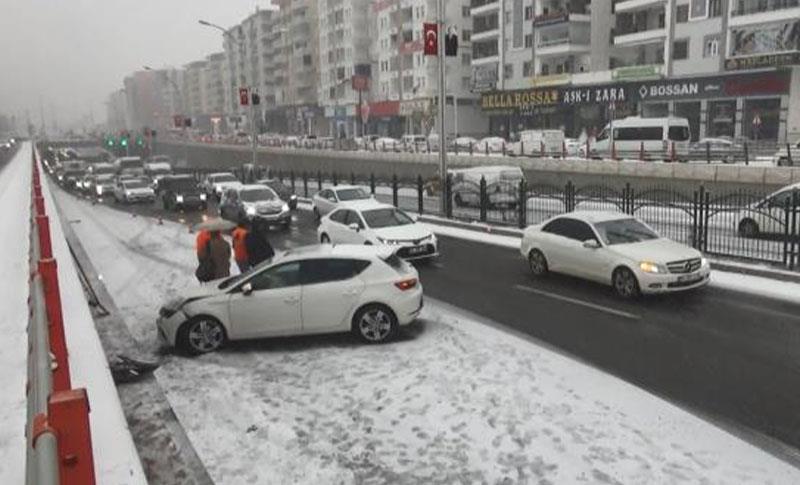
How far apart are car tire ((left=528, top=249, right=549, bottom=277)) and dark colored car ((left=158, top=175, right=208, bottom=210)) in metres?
23.1

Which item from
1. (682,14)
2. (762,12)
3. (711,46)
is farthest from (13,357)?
(682,14)

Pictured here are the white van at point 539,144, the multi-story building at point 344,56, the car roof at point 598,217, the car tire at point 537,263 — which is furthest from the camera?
the multi-story building at point 344,56

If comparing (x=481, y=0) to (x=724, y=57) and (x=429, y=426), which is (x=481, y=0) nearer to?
(x=724, y=57)

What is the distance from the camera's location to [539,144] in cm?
4544

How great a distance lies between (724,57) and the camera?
158ft

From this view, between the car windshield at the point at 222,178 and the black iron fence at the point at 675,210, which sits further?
the car windshield at the point at 222,178

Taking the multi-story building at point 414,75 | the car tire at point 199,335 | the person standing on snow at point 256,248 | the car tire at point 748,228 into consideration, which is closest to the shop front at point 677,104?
the multi-story building at point 414,75

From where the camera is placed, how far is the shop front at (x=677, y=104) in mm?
46656

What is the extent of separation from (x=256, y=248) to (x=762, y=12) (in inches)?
1718

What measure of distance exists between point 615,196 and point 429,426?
1602cm

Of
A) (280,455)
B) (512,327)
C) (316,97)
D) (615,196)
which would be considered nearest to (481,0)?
(316,97)

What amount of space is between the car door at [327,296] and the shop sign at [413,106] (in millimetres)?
73026

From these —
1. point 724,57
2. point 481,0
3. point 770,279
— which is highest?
point 481,0

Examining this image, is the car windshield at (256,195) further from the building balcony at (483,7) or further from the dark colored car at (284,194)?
the building balcony at (483,7)
